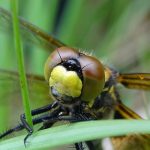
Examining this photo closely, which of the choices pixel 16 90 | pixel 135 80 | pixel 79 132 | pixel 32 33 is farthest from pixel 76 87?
pixel 16 90

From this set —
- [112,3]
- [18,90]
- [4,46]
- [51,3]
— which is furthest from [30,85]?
[112,3]

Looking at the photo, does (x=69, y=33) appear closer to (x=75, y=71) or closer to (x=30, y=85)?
(x=30, y=85)

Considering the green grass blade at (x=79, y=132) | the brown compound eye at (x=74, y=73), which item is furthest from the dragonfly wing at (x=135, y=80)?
the green grass blade at (x=79, y=132)

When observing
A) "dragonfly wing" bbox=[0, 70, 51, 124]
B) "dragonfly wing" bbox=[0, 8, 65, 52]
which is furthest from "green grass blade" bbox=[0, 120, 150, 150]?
"dragonfly wing" bbox=[0, 70, 51, 124]

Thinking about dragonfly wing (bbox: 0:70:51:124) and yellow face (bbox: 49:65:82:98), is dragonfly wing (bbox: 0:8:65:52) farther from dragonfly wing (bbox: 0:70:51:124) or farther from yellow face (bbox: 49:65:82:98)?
yellow face (bbox: 49:65:82:98)

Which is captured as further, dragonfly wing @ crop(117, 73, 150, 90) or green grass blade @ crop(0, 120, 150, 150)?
dragonfly wing @ crop(117, 73, 150, 90)

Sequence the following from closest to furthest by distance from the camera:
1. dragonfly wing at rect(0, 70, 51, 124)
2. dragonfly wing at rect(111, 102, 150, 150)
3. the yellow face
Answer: the yellow face → dragonfly wing at rect(111, 102, 150, 150) → dragonfly wing at rect(0, 70, 51, 124)
